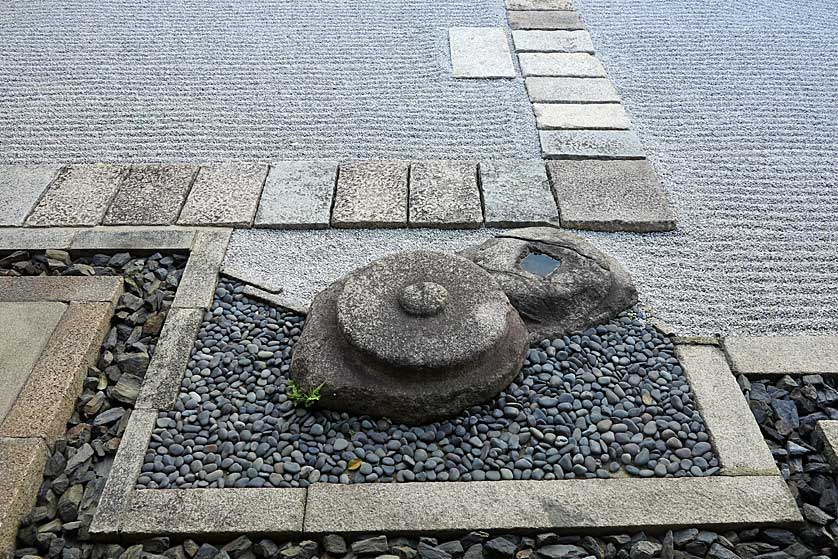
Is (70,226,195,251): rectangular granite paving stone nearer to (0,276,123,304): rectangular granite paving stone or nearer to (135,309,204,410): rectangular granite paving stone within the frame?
(0,276,123,304): rectangular granite paving stone

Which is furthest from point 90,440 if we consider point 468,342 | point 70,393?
point 468,342

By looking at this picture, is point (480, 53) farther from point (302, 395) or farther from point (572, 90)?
point (302, 395)

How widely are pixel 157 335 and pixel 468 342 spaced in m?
1.33

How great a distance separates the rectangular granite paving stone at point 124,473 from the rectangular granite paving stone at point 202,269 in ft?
1.99

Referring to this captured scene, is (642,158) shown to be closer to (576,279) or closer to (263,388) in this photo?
(576,279)

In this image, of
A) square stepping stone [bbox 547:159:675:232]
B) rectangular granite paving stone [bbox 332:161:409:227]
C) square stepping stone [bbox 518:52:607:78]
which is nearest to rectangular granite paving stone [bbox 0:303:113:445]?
rectangular granite paving stone [bbox 332:161:409:227]

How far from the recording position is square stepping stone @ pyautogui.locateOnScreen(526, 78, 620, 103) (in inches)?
180

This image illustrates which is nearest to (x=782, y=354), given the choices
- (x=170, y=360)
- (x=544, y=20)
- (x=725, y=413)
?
(x=725, y=413)

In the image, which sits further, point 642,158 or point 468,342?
point 642,158

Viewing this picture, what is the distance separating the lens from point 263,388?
2654 millimetres

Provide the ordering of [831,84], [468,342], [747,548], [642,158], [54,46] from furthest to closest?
[54,46], [831,84], [642,158], [468,342], [747,548]

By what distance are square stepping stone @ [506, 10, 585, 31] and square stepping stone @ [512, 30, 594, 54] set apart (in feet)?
0.37

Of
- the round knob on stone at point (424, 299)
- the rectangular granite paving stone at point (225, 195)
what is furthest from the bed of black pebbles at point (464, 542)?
the rectangular granite paving stone at point (225, 195)

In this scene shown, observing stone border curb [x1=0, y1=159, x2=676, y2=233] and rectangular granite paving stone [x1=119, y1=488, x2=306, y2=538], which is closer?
rectangular granite paving stone [x1=119, y1=488, x2=306, y2=538]
